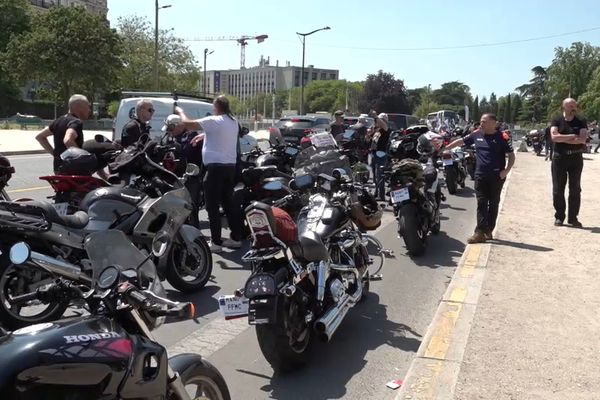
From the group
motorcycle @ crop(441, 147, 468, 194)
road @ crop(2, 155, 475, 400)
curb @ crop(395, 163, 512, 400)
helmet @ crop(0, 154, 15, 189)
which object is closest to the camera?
curb @ crop(395, 163, 512, 400)

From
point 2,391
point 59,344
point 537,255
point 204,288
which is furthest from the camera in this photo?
point 537,255

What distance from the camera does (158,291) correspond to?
106 inches

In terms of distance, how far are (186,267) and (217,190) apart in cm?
176

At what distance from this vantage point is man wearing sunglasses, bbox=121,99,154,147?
319 inches

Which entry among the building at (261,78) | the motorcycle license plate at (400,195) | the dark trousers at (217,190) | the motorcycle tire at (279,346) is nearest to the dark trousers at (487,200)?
the motorcycle license plate at (400,195)

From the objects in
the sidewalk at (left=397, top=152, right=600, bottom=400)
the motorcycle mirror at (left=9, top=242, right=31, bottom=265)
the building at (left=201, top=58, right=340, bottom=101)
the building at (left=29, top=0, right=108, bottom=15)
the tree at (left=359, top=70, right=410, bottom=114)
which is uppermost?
the building at (left=29, top=0, right=108, bottom=15)

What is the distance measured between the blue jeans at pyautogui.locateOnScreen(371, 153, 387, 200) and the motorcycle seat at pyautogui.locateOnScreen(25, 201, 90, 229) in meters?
7.58

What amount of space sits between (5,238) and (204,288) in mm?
2051

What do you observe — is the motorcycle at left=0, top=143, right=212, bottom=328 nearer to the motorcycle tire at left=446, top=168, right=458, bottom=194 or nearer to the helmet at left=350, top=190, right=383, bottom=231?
the helmet at left=350, top=190, right=383, bottom=231

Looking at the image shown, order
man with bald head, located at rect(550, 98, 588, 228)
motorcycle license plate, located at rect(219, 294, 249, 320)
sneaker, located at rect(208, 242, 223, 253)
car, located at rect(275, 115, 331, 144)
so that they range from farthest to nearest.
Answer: car, located at rect(275, 115, 331, 144) → man with bald head, located at rect(550, 98, 588, 228) → sneaker, located at rect(208, 242, 223, 253) → motorcycle license plate, located at rect(219, 294, 249, 320)

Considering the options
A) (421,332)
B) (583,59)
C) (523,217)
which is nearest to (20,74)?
(523,217)

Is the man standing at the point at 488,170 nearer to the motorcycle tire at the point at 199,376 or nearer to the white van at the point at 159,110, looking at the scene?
the motorcycle tire at the point at 199,376

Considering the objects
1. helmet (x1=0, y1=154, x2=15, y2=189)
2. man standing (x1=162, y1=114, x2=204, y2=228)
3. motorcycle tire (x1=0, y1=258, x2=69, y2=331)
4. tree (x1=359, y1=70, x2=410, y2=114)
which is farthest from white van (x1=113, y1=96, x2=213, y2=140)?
tree (x1=359, y1=70, x2=410, y2=114)

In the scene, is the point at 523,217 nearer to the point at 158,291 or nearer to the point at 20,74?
the point at 158,291
